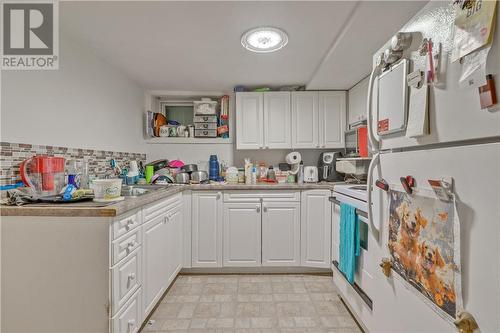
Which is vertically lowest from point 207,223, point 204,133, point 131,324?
point 131,324

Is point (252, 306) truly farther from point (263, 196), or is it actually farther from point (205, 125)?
point (205, 125)

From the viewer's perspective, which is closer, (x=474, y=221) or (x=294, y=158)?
(x=474, y=221)

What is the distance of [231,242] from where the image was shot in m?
2.46

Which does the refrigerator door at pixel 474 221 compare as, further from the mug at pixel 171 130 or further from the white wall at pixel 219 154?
the mug at pixel 171 130

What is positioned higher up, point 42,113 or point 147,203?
point 42,113

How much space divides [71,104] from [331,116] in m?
2.59

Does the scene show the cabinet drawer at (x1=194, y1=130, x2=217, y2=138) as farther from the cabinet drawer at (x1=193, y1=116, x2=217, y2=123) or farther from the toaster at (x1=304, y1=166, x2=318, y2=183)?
the toaster at (x1=304, y1=166, x2=318, y2=183)

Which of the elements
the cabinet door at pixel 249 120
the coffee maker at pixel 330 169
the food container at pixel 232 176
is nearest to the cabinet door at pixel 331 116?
the coffee maker at pixel 330 169

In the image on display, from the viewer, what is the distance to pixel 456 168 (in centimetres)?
69

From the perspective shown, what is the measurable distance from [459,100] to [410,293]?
0.73m

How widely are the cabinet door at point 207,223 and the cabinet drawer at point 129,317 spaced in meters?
0.98

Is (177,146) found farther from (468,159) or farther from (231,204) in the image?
(468,159)

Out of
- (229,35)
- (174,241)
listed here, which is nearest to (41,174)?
(174,241)

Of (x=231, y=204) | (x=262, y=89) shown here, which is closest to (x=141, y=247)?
(x=231, y=204)
